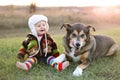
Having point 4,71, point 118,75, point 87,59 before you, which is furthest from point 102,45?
point 4,71

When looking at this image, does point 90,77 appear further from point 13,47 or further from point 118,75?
point 13,47

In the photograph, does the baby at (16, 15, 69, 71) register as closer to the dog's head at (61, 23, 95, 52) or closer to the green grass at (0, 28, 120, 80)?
the green grass at (0, 28, 120, 80)

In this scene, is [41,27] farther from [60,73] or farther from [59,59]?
[60,73]

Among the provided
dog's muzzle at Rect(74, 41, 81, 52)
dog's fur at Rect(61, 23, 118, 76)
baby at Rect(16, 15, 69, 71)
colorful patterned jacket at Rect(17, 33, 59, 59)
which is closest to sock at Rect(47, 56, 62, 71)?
baby at Rect(16, 15, 69, 71)

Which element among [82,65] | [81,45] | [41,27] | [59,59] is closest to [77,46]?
[81,45]

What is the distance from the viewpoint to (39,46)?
5.49 m

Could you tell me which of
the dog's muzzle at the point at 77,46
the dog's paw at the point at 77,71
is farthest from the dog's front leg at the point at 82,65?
the dog's muzzle at the point at 77,46

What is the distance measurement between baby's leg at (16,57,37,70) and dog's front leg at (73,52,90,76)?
77 cm

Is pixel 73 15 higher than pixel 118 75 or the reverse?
the reverse

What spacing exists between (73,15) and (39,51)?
10.3 m

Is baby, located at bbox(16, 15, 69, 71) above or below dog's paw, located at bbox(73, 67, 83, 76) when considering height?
above

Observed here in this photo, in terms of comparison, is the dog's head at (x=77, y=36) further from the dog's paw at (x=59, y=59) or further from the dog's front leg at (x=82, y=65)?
the dog's paw at (x=59, y=59)

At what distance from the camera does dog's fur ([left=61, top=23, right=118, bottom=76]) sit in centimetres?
505

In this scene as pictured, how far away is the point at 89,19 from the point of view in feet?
49.5
